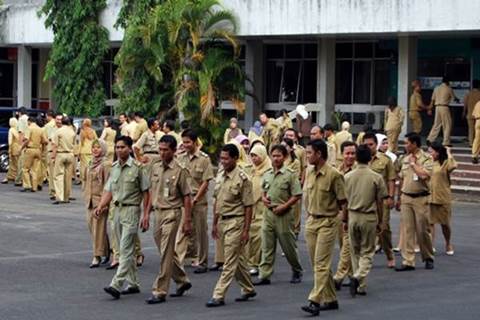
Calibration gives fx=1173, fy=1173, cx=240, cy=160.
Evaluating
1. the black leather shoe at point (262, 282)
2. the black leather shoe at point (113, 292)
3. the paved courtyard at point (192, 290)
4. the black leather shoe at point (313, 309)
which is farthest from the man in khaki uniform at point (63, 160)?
the black leather shoe at point (313, 309)

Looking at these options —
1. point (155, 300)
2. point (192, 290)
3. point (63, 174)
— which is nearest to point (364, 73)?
point (63, 174)

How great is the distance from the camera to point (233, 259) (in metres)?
13.4

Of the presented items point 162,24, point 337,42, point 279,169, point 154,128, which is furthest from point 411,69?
point 279,169

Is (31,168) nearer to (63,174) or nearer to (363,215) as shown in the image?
(63,174)

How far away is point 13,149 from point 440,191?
48.8ft

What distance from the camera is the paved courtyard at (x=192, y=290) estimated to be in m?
13.0

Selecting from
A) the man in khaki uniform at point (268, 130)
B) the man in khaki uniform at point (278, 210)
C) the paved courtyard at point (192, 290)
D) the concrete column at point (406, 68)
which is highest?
the concrete column at point (406, 68)

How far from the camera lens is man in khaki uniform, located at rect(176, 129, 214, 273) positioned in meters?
16.2

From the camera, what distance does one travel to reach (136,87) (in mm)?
35000

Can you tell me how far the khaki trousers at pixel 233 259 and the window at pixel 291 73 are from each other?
24.3 metres

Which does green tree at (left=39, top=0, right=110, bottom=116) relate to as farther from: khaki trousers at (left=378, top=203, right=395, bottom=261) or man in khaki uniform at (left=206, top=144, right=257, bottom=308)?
man in khaki uniform at (left=206, top=144, right=257, bottom=308)

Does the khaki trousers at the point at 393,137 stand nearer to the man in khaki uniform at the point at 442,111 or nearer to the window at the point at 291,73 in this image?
the man in khaki uniform at the point at 442,111

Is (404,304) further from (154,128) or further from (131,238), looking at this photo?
(154,128)

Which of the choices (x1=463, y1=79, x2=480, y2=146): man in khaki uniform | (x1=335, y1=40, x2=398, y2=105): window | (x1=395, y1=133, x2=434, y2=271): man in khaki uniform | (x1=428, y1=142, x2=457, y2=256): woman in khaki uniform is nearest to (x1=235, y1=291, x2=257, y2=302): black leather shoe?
(x1=395, y1=133, x2=434, y2=271): man in khaki uniform
